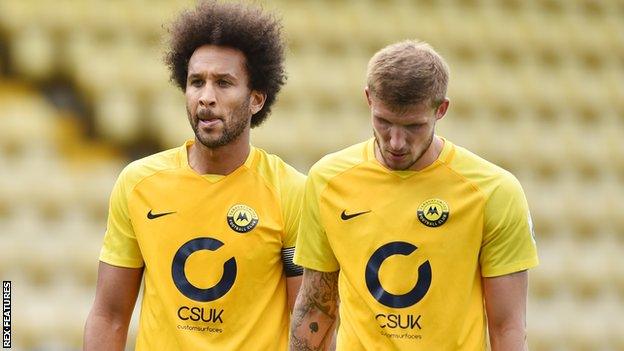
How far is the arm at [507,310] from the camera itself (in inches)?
144

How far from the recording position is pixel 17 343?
6734mm

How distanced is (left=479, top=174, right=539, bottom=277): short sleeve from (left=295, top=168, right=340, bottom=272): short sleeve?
1.50 feet

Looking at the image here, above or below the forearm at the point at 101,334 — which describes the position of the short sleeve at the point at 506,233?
above

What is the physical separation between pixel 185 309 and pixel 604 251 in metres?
4.65

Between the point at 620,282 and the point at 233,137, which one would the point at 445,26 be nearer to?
the point at 620,282

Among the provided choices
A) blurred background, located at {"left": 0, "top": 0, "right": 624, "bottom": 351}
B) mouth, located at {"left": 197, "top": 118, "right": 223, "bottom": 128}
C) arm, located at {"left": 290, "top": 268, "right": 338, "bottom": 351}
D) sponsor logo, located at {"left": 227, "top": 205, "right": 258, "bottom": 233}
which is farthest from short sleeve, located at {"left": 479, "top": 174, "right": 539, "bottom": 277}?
blurred background, located at {"left": 0, "top": 0, "right": 624, "bottom": 351}

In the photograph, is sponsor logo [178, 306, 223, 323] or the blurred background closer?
sponsor logo [178, 306, 223, 323]

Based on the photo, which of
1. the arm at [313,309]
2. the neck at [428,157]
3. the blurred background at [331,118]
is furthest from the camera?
the blurred background at [331,118]

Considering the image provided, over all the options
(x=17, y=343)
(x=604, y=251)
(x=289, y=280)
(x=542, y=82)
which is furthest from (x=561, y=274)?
(x=289, y=280)

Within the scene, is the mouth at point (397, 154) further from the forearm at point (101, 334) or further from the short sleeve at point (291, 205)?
the forearm at point (101, 334)

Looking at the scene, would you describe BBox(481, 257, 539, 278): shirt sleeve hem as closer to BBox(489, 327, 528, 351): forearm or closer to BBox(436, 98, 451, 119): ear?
BBox(489, 327, 528, 351): forearm

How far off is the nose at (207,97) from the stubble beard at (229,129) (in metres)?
0.03

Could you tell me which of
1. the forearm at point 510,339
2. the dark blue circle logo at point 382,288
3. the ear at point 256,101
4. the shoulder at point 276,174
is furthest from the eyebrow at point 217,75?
the forearm at point 510,339

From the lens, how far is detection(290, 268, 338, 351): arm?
3.87 m
